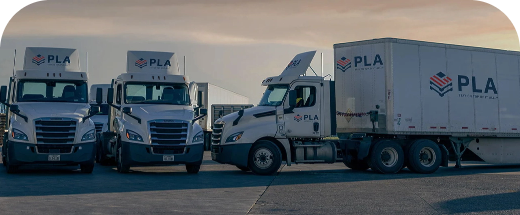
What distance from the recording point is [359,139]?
68.4ft

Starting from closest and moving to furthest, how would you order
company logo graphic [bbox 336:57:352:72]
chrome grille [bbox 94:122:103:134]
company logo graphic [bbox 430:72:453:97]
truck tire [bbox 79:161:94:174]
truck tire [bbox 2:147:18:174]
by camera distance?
truck tire [bbox 2:147:18:174], truck tire [bbox 79:161:94:174], company logo graphic [bbox 430:72:453:97], company logo graphic [bbox 336:57:352:72], chrome grille [bbox 94:122:103:134]

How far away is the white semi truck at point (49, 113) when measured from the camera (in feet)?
58.6

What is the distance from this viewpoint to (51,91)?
19.2m

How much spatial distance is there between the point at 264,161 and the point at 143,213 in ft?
29.2

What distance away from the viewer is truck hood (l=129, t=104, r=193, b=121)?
1875 cm

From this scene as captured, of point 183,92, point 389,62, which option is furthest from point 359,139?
point 183,92

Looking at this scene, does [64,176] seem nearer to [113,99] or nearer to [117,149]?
[117,149]

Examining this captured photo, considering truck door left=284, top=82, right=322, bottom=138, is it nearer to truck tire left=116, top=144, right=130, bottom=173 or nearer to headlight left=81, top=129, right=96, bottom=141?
truck tire left=116, top=144, right=130, bottom=173

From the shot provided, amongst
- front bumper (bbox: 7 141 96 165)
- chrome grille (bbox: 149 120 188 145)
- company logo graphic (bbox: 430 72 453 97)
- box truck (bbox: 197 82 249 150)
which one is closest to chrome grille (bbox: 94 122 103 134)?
front bumper (bbox: 7 141 96 165)

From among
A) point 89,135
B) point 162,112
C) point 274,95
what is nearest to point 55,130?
point 89,135

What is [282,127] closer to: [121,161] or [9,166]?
[121,161]

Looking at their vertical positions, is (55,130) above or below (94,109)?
below

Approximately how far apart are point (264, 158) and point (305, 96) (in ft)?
7.62

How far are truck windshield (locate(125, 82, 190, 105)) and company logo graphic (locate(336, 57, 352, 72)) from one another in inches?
202
